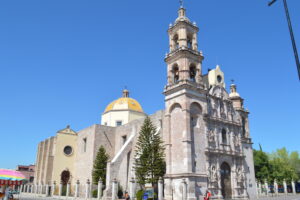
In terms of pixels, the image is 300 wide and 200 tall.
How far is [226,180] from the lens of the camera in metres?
28.1

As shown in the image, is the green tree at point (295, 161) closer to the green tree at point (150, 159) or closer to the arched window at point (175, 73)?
the green tree at point (150, 159)

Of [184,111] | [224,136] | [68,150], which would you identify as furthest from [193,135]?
[68,150]

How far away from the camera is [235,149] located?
30344 mm

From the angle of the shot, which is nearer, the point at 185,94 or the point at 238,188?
the point at 185,94

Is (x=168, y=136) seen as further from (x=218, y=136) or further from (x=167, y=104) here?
(x=218, y=136)

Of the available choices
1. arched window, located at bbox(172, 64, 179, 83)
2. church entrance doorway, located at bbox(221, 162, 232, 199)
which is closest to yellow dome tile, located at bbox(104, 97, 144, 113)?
arched window, located at bbox(172, 64, 179, 83)

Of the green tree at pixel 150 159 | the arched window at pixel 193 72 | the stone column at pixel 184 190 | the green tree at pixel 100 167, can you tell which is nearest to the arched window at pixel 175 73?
the arched window at pixel 193 72

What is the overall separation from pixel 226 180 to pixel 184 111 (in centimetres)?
868

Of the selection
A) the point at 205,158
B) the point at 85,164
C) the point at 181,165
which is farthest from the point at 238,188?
the point at 85,164

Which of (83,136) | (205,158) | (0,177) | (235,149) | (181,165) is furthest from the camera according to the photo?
(83,136)

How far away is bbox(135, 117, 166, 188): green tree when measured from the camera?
26625 millimetres

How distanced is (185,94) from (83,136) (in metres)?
21.8

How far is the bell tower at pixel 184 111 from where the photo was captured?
2463cm

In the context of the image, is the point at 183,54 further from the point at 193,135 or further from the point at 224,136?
the point at 224,136
